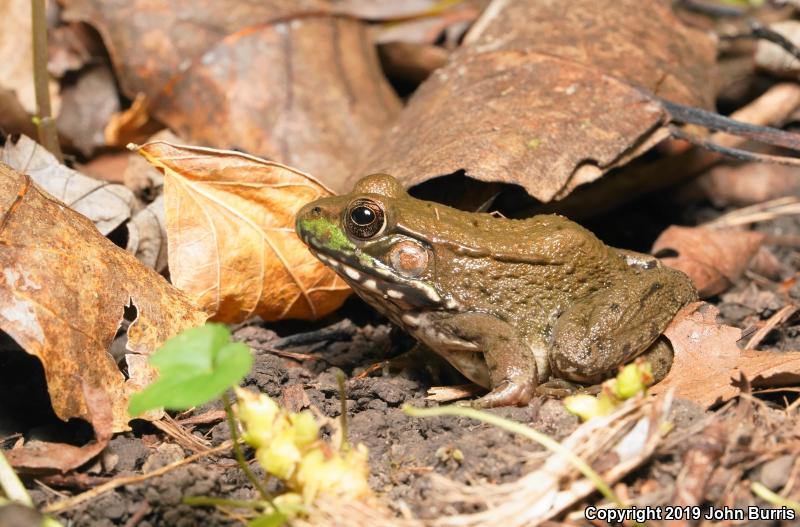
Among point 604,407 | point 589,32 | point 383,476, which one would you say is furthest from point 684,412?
point 589,32

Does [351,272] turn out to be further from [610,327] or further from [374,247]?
[610,327]

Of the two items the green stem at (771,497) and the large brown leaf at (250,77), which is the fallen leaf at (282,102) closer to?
the large brown leaf at (250,77)

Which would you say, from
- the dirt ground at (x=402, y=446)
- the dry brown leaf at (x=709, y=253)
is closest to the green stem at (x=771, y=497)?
the dirt ground at (x=402, y=446)

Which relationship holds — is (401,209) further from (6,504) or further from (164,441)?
(6,504)

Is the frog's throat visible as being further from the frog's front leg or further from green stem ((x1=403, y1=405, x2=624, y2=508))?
green stem ((x1=403, y1=405, x2=624, y2=508))

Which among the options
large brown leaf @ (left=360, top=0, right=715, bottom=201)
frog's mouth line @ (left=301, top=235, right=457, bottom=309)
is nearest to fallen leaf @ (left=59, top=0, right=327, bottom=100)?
large brown leaf @ (left=360, top=0, right=715, bottom=201)
